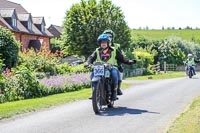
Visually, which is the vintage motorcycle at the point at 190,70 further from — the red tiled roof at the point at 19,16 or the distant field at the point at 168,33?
the distant field at the point at 168,33

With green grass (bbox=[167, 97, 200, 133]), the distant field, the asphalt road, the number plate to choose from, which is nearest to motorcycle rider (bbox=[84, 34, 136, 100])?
the number plate

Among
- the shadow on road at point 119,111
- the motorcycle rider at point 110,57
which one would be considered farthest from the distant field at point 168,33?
the shadow on road at point 119,111

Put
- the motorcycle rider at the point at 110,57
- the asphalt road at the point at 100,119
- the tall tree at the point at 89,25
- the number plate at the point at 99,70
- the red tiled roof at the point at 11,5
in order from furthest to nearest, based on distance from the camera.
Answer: the red tiled roof at the point at 11,5
the tall tree at the point at 89,25
the motorcycle rider at the point at 110,57
the number plate at the point at 99,70
the asphalt road at the point at 100,119

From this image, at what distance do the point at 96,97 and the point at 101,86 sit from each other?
18.7 inches

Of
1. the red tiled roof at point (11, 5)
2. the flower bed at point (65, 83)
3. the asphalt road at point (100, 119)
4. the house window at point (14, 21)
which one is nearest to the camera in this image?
the asphalt road at point (100, 119)

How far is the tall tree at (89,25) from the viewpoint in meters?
48.2

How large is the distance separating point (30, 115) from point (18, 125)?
1.56 meters

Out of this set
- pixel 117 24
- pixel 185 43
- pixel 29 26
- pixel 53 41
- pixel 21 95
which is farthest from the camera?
pixel 185 43

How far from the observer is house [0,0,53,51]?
52656mm

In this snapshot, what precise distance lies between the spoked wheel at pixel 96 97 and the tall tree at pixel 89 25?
3668 centimetres

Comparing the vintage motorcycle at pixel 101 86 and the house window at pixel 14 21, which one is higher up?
the house window at pixel 14 21

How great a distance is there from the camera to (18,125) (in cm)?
909

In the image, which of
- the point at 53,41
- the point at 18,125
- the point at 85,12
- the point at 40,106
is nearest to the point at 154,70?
the point at 85,12

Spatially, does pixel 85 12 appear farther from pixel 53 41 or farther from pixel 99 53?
pixel 99 53
